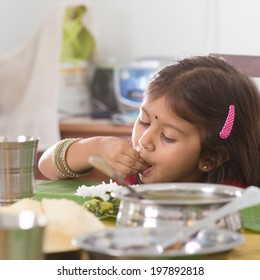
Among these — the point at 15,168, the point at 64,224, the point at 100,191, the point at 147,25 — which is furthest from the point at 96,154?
the point at 147,25

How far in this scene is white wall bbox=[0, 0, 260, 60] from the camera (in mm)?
3693

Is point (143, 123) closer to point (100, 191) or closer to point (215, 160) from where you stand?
point (215, 160)

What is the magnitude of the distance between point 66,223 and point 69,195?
0.48 m

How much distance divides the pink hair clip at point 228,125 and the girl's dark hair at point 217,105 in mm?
18

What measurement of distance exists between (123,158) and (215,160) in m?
0.23

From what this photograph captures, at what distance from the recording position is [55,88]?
3561 mm

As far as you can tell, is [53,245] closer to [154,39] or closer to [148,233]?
[148,233]

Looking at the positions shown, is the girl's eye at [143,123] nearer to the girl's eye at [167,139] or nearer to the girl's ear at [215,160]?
the girl's eye at [167,139]

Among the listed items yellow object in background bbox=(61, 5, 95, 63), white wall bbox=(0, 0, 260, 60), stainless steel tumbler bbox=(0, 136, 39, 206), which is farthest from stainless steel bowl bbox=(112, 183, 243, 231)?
yellow object in background bbox=(61, 5, 95, 63)

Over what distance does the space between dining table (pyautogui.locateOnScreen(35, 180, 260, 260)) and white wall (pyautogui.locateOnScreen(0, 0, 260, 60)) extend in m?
2.05

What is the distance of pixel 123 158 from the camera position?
169 centimetres

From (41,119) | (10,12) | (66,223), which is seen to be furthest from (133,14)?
(66,223)

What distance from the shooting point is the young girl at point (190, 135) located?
5.55 ft
